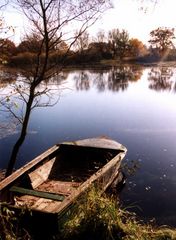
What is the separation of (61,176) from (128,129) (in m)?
6.97

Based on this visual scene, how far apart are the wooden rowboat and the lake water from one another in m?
0.96

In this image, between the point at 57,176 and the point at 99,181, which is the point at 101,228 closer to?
the point at 99,181

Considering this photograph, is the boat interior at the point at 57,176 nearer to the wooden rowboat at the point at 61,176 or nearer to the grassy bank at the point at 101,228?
the wooden rowboat at the point at 61,176

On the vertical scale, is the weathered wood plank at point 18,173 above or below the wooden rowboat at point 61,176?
above

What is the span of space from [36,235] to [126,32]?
225 ft

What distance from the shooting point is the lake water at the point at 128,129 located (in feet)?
28.4

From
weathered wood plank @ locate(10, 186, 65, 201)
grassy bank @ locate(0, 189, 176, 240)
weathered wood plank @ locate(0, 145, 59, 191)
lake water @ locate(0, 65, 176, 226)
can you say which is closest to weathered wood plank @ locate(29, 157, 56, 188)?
weathered wood plank @ locate(0, 145, 59, 191)

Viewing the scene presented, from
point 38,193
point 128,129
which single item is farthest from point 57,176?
point 128,129

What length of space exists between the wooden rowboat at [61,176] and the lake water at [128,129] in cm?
96

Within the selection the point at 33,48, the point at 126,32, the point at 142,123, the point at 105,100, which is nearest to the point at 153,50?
the point at 126,32

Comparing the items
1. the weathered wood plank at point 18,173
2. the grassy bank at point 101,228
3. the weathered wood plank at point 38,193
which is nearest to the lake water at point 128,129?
the weathered wood plank at point 18,173

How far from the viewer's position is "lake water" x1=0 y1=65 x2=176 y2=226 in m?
8.64

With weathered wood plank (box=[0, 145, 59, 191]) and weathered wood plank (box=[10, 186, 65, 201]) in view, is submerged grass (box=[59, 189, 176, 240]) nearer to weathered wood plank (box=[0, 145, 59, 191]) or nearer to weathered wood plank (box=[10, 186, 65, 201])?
weathered wood plank (box=[10, 186, 65, 201])

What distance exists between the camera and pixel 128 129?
15.0 meters
